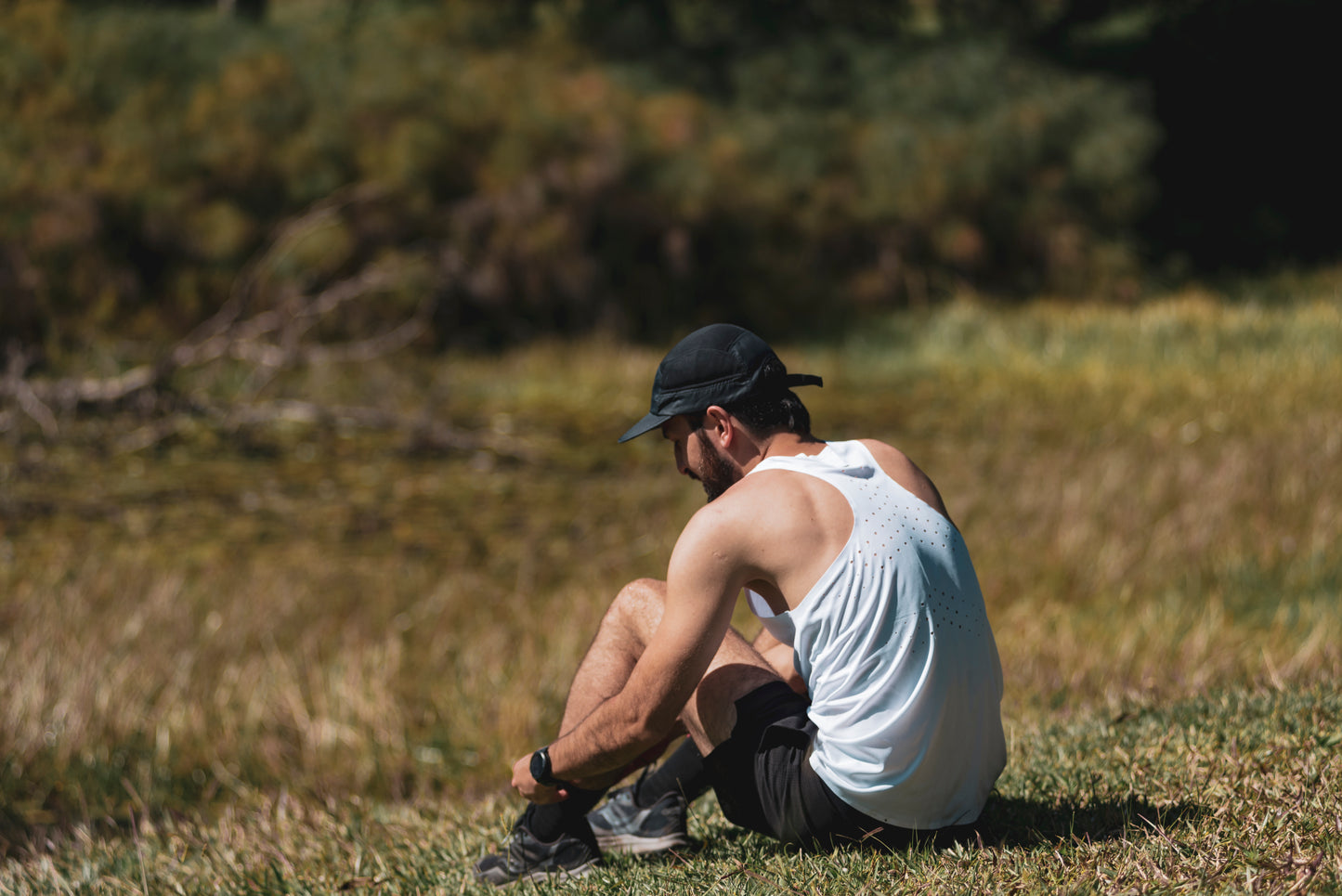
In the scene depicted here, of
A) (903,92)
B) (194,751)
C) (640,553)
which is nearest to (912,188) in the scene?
(903,92)

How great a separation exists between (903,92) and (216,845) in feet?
45.8

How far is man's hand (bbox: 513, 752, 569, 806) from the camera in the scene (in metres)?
2.70

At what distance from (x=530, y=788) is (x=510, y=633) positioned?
224cm

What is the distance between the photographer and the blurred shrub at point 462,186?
979 cm

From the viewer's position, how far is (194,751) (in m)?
4.22

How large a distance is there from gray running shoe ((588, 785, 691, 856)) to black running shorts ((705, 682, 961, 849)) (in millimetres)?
255

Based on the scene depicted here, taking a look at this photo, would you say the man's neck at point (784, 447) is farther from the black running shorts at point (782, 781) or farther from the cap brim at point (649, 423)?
the black running shorts at point (782, 781)

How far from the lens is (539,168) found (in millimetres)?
10797

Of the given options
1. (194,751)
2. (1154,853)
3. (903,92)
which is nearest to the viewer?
(1154,853)

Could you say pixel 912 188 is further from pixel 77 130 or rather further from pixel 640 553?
pixel 640 553

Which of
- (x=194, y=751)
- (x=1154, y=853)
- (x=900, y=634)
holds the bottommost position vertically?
(x=194, y=751)

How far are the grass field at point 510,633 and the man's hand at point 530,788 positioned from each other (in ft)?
0.59

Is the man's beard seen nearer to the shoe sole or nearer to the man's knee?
the man's knee

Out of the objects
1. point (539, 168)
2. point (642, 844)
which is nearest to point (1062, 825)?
point (642, 844)
